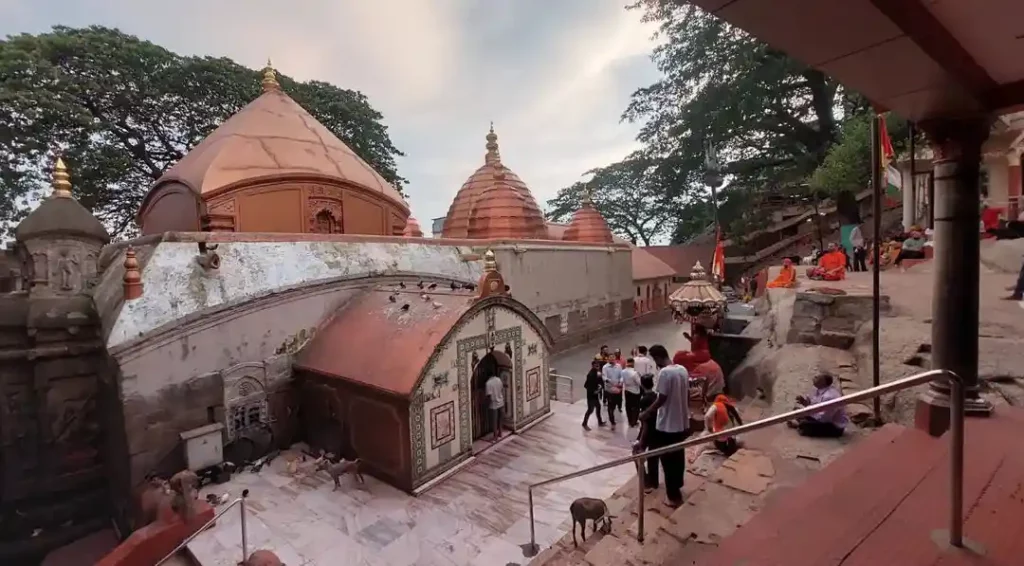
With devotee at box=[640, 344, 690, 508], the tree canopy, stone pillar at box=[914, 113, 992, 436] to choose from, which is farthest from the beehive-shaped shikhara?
stone pillar at box=[914, 113, 992, 436]

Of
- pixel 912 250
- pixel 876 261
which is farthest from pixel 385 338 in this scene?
pixel 912 250

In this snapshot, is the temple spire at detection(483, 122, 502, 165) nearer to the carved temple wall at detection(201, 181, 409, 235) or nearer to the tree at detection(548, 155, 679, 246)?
the carved temple wall at detection(201, 181, 409, 235)

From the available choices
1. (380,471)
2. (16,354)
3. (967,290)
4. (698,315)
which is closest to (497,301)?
(380,471)

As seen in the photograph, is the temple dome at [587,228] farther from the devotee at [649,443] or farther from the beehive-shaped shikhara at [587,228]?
the devotee at [649,443]

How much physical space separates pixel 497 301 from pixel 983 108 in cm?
755

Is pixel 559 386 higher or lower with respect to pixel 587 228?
lower

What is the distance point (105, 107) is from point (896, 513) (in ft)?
80.0

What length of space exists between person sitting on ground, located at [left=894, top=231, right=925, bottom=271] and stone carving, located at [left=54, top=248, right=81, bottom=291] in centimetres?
2024

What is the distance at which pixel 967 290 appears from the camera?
361 cm

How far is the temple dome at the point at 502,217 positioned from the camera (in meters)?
17.4

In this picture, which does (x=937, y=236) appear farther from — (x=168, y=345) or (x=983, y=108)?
(x=168, y=345)

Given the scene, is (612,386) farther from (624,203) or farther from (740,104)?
(624,203)

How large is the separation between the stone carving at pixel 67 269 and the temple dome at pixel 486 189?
1143cm

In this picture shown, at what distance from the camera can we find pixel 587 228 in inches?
893
